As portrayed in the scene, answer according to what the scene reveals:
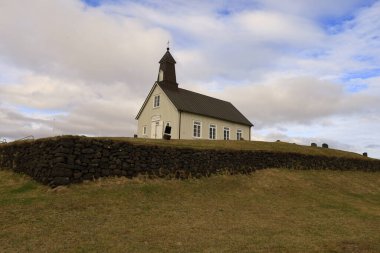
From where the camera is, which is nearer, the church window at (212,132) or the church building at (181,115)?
the church building at (181,115)

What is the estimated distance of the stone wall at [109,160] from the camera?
1739 cm

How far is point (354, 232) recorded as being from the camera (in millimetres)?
13859

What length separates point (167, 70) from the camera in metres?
44.5

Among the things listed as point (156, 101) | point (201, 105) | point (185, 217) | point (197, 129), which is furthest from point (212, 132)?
point (185, 217)

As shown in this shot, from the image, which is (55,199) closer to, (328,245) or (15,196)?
(15,196)

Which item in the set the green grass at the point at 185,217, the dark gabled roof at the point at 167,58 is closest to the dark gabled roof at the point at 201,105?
the dark gabled roof at the point at 167,58

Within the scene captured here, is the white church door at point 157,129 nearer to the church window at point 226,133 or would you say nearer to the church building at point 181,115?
the church building at point 181,115

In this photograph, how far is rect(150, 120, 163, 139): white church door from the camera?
4103 cm

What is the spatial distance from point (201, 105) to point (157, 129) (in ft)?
19.8

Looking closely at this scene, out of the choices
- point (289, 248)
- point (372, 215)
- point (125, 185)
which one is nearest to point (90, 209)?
point (125, 185)

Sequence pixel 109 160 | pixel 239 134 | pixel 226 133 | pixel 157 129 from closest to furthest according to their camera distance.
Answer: pixel 109 160
pixel 157 129
pixel 226 133
pixel 239 134

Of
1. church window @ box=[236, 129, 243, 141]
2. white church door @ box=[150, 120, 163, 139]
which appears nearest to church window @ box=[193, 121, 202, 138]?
white church door @ box=[150, 120, 163, 139]

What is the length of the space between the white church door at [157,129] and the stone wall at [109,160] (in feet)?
55.6

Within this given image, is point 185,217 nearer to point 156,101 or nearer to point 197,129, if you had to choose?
point 197,129
